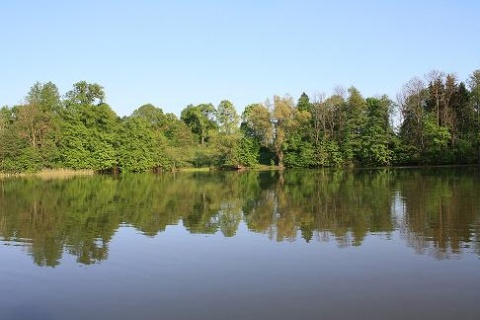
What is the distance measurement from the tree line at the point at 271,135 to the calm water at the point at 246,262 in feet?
143

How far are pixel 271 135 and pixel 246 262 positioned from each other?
60.4m

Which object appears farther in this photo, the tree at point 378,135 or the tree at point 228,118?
the tree at point 228,118

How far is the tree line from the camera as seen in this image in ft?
205

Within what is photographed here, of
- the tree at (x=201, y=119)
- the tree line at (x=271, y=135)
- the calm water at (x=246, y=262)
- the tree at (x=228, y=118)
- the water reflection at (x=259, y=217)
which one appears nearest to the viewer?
the calm water at (x=246, y=262)

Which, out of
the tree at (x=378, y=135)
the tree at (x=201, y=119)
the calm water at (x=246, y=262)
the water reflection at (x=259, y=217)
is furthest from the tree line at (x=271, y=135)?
the calm water at (x=246, y=262)

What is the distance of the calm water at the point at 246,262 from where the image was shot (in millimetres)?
8359

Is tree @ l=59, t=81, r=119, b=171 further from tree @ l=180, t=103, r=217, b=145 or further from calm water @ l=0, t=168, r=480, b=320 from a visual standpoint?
calm water @ l=0, t=168, r=480, b=320

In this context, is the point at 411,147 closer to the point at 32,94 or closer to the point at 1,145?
the point at 1,145

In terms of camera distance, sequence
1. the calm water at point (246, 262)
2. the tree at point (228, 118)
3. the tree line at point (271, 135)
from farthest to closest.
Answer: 1. the tree at point (228, 118)
2. the tree line at point (271, 135)
3. the calm water at point (246, 262)

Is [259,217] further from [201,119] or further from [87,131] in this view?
[201,119]

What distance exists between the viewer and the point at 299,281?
388 inches

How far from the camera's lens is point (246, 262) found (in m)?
11.7

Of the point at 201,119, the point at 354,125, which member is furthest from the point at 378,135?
the point at 201,119

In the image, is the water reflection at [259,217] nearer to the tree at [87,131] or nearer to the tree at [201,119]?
the tree at [87,131]
